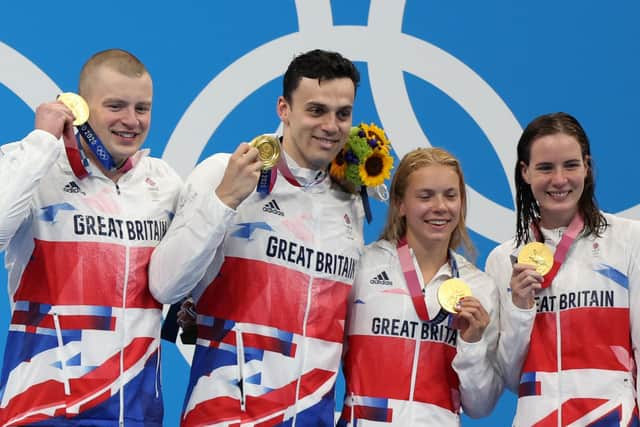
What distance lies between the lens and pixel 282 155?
4.05 m

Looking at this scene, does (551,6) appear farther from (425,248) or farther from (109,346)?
(109,346)

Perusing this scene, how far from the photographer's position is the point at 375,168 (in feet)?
13.6

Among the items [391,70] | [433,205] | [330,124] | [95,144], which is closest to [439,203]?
[433,205]

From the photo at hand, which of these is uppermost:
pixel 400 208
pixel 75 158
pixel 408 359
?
pixel 400 208

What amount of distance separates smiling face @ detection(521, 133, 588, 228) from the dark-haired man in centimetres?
77

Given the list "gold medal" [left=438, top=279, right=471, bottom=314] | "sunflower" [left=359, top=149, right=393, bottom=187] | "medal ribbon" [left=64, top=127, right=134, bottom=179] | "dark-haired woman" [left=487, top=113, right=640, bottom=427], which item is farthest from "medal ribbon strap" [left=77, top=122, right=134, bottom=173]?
"dark-haired woman" [left=487, top=113, right=640, bottom=427]

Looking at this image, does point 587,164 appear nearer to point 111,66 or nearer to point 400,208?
point 400,208

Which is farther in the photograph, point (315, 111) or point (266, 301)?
point (315, 111)

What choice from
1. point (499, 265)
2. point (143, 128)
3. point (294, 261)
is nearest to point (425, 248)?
point (499, 265)

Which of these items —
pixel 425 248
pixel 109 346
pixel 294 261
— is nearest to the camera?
pixel 109 346

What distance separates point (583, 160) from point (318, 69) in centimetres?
111

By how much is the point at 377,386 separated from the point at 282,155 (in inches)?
38.0

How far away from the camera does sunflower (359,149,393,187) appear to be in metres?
4.13

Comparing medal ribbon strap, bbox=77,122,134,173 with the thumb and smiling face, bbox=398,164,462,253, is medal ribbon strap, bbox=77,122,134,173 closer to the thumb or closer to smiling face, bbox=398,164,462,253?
the thumb
